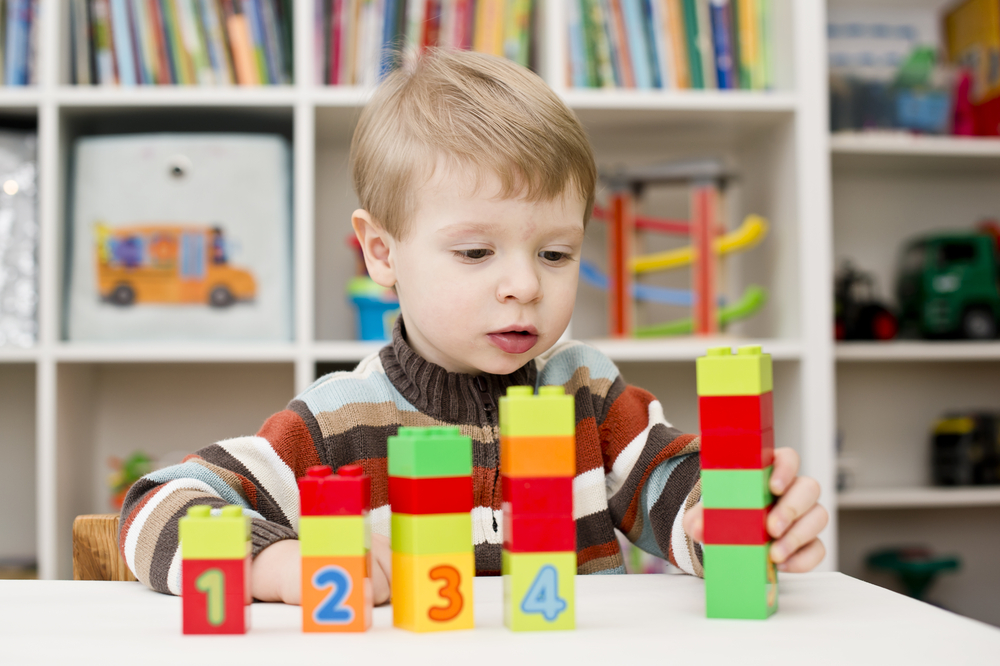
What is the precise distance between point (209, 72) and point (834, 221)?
151 centimetres

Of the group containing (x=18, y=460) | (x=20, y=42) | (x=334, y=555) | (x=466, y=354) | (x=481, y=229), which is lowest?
(x=18, y=460)

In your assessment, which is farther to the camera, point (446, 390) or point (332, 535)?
point (446, 390)

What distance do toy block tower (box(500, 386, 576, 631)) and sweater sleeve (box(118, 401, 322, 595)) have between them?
0.21 metres

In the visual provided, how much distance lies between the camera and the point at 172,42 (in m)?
1.64

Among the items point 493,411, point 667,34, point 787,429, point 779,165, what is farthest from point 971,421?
point 493,411

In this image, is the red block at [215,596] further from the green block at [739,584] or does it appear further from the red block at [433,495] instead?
the green block at [739,584]

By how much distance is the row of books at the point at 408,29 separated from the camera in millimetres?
1655

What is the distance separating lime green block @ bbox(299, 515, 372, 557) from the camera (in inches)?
16.6

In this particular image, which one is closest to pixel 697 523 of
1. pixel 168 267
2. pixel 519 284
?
pixel 519 284

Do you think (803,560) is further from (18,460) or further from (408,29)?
(18,460)

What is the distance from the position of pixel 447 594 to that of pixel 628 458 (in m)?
0.44

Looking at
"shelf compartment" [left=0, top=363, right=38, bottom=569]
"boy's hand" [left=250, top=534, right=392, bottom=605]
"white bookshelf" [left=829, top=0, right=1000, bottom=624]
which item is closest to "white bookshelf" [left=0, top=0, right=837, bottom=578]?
"shelf compartment" [left=0, top=363, right=38, bottom=569]

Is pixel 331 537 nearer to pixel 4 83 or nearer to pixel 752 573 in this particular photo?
pixel 752 573

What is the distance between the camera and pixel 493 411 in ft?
2.73
